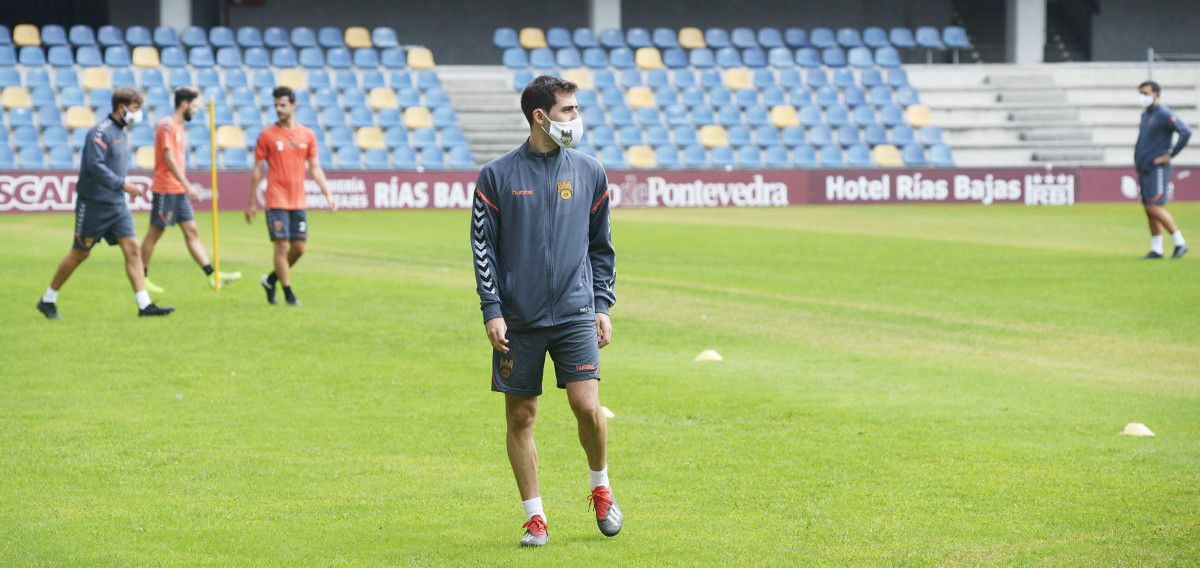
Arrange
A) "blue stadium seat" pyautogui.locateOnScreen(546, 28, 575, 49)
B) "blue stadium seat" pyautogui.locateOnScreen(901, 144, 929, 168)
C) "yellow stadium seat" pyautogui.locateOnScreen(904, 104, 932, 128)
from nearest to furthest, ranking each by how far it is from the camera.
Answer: "blue stadium seat" pyautogui.locateOnScreen(901, 144, 929, 168) < "yellow stadium seat" pyautogui.locateOnScreen(904, 104, 932, 128) < "blue stadium seat" pyautogui.locateOnScreen(546, 28, 575, 49)

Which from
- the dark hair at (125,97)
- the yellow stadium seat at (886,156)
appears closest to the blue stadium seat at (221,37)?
the yellow stadium seat at (886,156)

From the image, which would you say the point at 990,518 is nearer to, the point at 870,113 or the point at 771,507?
the point at 771,507

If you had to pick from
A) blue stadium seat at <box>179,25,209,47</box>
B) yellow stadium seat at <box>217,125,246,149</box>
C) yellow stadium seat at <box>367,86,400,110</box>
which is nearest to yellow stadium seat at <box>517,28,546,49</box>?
yellow stadium seat at <box>367,86,400,110</box>

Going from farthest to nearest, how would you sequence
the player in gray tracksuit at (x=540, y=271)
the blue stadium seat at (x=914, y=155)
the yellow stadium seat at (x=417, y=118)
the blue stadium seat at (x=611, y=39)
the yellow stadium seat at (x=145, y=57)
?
the blue stadium seat at (x=611, y=39)
the blue stadium seat at (x=914, y=155)
the yellow stadium seat at (x=417, y=118)
the yellow stadium seat at (x=145, y=57)
the player in gray tracksuit at (x=540, y=271)

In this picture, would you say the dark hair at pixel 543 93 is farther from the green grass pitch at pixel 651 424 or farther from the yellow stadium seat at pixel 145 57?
the yellow stadium seat at pixel 145 57

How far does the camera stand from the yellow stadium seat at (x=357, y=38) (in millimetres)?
41719

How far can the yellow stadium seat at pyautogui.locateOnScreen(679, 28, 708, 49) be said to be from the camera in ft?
145

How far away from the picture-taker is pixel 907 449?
8500mm

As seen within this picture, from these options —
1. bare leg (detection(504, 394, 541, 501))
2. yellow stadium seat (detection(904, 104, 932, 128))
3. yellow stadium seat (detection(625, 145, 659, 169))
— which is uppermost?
yellow stadium seat (detection(904, 104, 932, 128))

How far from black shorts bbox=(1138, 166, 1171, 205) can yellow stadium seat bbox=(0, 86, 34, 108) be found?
25.5 metres

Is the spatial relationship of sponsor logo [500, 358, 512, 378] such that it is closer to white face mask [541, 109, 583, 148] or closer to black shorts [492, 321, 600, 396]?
black shorts [492, 321, 600, 396]

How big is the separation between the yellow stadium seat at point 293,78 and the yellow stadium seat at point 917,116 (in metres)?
16.0

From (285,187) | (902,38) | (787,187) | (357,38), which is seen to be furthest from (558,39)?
(285,187)

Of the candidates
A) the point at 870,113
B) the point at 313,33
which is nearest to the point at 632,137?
the point at 870,113
